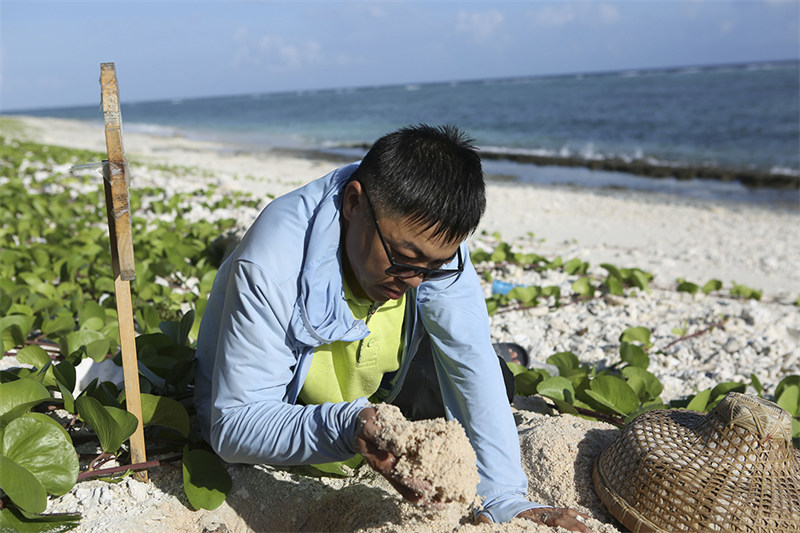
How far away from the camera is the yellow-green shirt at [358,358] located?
1.73 metres

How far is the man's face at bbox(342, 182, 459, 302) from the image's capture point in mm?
1453

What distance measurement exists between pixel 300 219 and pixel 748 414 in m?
1.19

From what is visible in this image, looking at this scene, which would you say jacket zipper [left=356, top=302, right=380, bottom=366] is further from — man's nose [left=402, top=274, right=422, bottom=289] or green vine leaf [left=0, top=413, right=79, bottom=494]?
green vine leaf [left=0, top=413, right=79, bottom=494]

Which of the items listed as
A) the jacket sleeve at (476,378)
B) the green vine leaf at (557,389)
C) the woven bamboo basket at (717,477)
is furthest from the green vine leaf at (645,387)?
the jacket sleeve at (476,378)

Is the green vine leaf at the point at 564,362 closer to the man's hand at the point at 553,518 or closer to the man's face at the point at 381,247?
the man's hand at the point at 553,518

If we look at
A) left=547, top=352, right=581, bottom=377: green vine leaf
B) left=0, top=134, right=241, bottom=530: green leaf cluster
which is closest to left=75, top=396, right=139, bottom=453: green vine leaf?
left=0, top=134, right=241, bottom=530: green leaf cluster

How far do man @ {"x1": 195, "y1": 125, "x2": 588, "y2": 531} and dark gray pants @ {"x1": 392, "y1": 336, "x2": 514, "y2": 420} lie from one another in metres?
0.23

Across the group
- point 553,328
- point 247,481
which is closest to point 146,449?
point 247,481

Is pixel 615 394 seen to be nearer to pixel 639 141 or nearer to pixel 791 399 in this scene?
pixel 791 399

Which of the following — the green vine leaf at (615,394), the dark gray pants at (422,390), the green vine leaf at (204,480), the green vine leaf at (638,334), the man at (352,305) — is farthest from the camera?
the green vine leaf at (638,334)

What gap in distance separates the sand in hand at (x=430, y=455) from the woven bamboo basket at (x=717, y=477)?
566 mm

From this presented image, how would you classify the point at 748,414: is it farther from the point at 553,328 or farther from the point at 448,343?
the point at 553,328

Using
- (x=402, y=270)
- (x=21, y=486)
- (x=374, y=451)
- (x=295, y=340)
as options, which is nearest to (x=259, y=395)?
(x=295, y=340)

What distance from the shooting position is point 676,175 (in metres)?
13.7
